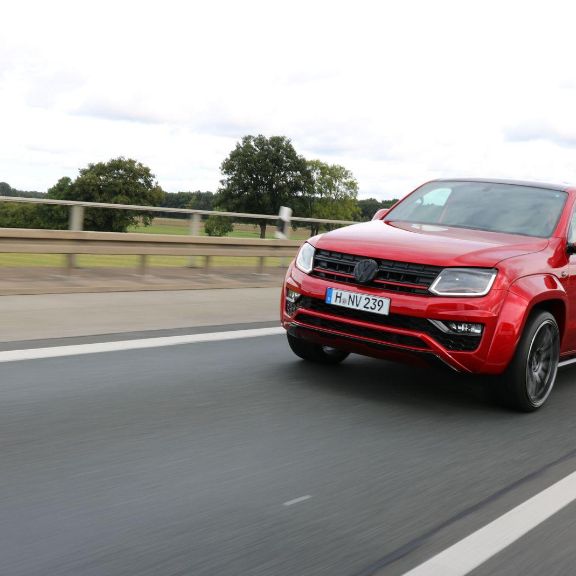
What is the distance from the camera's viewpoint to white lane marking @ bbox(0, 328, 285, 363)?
6637 mm

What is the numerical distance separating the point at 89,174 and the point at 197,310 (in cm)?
8257

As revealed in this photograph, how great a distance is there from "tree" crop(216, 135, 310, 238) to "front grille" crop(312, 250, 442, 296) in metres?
86.4

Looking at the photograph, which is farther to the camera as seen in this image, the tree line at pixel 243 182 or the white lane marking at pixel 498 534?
the tree line at pixel 243 182

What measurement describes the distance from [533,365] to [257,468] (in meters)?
2.43

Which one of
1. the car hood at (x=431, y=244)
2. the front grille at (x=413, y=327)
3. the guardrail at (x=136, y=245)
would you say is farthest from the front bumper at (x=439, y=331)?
the guardrail at (x=136, y=245)

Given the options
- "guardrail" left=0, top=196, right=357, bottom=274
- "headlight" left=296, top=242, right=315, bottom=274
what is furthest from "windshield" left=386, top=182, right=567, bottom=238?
"guardrail" left=0, top=196, right=357, bottom=274

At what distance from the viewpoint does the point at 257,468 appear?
14.2 feet

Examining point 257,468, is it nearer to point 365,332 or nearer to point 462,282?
point 365,332

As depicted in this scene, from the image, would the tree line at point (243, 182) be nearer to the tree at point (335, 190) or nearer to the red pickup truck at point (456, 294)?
the tree at point (335, 190)

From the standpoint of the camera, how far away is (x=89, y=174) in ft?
294

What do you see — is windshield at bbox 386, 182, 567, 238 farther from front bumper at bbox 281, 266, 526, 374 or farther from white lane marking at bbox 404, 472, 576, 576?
white lane marking at bbox 404, 472, 576, 576

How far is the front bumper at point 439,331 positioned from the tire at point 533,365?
0.12 meters

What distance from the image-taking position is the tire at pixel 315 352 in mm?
6973

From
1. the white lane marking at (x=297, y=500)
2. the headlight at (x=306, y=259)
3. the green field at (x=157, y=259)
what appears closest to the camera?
the white lane marking at (x=297, y=500)
